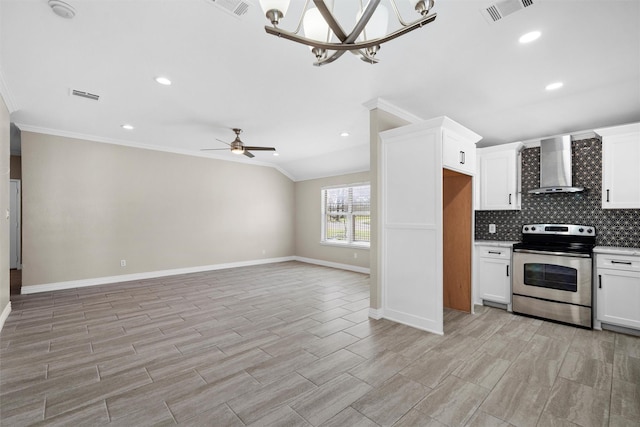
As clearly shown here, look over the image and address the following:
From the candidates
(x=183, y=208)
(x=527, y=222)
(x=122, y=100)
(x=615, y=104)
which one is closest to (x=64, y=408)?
(x=122, y=100)

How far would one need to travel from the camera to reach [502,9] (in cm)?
202

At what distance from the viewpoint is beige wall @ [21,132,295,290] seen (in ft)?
16.2

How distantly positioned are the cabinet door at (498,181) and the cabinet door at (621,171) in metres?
0.94

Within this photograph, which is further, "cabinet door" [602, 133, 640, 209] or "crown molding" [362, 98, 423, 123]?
"crown molding" [362, 98, 423, 123]

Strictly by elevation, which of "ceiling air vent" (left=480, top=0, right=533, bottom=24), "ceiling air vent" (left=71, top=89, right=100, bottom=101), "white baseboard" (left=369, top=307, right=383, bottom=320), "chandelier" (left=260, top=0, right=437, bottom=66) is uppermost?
"ceiling air vent" (left=71, top=89, right=100, bottom=101)

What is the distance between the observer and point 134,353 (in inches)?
109

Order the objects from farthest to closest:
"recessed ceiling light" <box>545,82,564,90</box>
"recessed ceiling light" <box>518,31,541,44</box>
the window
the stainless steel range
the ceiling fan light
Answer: the window, the stainless steel range, "recessed ceiling light" <box>545,82,564,90</box>, "recessed ceiling light" <box>518,31,541,44</box>, the ceiling fan light

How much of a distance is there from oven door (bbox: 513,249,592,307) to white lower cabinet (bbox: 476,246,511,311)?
11 centimetres

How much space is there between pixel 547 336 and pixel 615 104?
9.53ft

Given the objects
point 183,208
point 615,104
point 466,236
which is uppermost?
point 615,104

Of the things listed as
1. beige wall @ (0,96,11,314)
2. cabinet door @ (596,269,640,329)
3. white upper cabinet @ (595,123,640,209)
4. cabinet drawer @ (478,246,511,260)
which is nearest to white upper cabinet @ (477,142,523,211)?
cabinet drawer @ (478,246,511,260)

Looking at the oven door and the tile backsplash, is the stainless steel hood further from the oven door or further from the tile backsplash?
the oven door

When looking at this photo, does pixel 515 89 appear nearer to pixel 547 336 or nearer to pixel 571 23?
pixel 571 23

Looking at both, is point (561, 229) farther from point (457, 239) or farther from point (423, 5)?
point (423, 5)
